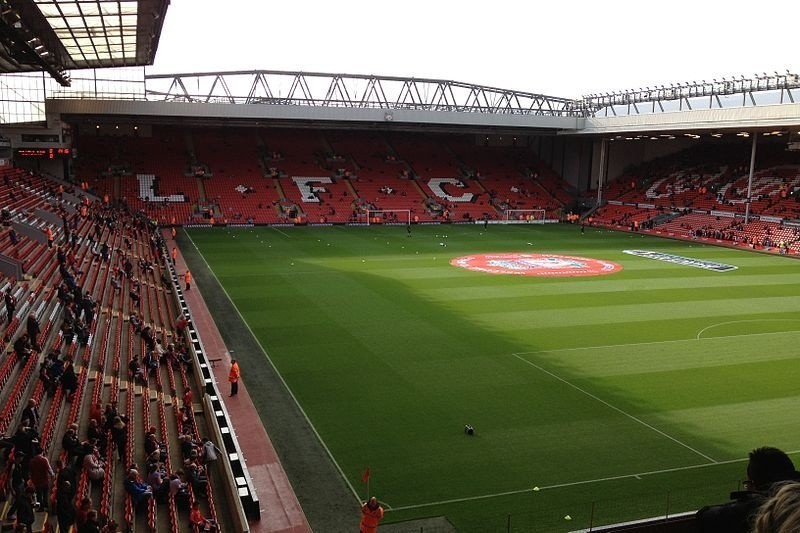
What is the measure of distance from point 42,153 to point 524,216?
42.7m

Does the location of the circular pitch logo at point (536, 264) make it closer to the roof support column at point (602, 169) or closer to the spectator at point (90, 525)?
the roof support column at point (602, 169)

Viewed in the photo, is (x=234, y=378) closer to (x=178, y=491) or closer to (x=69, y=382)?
(x=69, y=382)

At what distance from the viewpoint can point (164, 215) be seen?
57906 mm

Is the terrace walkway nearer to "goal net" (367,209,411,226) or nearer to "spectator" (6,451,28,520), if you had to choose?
"spectator" (6,451,28,520)

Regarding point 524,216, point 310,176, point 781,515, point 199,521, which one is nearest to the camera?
point 781,515

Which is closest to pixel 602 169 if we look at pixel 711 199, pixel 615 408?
pixel 711 199

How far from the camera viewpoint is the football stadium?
12.9 meters

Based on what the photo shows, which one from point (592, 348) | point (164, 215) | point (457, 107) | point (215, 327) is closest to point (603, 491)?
point (592, 348)

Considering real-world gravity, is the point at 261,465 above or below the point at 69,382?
below

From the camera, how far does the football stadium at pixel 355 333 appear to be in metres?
12.9

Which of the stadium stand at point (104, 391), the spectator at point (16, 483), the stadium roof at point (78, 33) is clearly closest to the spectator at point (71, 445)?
the stadium stand at point (104, 391)

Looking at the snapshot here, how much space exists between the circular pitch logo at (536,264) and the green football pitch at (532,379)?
1.55m

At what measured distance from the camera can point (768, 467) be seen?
3.59m

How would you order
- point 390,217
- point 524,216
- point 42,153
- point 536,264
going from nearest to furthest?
point 536,264 → point 42,153 → point 390,217 → point 524,216
